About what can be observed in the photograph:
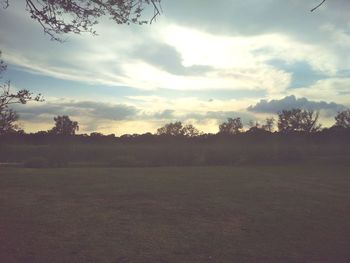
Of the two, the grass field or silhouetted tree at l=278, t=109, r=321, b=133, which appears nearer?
the grass field

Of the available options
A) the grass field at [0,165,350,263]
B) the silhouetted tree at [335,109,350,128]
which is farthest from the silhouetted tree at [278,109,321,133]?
the grass field at [0,165,350,263]

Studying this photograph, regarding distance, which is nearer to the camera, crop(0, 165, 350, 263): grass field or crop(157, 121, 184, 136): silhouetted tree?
crop(0, 165, 350, 263): grass field

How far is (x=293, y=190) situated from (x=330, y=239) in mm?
10522

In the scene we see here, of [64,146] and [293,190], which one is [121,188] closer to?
[293,190]

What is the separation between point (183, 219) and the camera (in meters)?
11.5

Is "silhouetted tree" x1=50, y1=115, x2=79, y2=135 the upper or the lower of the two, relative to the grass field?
upper

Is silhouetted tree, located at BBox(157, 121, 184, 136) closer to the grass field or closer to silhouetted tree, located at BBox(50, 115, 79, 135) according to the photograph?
silhouetted tree, located at BBox(50, 115, 79, 135)

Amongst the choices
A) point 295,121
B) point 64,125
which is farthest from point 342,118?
point 64,125

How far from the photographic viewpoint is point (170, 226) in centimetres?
1058

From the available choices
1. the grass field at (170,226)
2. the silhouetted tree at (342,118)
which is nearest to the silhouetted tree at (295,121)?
the silhouetted tree at (342,118)

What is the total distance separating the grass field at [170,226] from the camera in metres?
8.02

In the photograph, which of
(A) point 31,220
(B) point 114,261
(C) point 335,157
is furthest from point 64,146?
(B) point 114,261

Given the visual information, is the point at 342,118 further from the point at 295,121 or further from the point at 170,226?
the point at 170,226

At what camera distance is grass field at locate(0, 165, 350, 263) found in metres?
8.02
